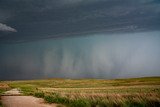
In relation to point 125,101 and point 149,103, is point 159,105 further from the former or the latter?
point 125,101

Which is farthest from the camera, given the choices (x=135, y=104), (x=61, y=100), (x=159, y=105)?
(x=61, y=100)

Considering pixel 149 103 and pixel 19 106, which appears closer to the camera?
pixel 149 103

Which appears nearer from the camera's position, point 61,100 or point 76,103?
point 76,103

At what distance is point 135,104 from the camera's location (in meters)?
19.1

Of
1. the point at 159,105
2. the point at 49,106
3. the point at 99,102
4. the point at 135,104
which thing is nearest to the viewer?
the point at 159,105

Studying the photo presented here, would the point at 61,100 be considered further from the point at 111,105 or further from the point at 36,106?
the point at 111,105

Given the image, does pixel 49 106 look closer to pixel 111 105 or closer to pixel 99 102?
pixel 99 102

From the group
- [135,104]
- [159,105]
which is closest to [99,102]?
[135,104]

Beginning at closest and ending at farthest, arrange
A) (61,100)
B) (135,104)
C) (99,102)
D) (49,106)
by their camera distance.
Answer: (135,104) < (99,102) < (49,106) < (61,100)

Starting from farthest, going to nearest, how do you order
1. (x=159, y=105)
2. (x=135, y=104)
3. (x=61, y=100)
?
(x=61, y=100) → (x=135, y=104) → (x=159, y=105)

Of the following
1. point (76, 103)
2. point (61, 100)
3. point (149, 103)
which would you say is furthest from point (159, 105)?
point (61, 100)

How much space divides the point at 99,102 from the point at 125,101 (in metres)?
1.89

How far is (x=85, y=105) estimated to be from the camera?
66.4 ft

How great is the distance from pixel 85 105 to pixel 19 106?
5686mm
